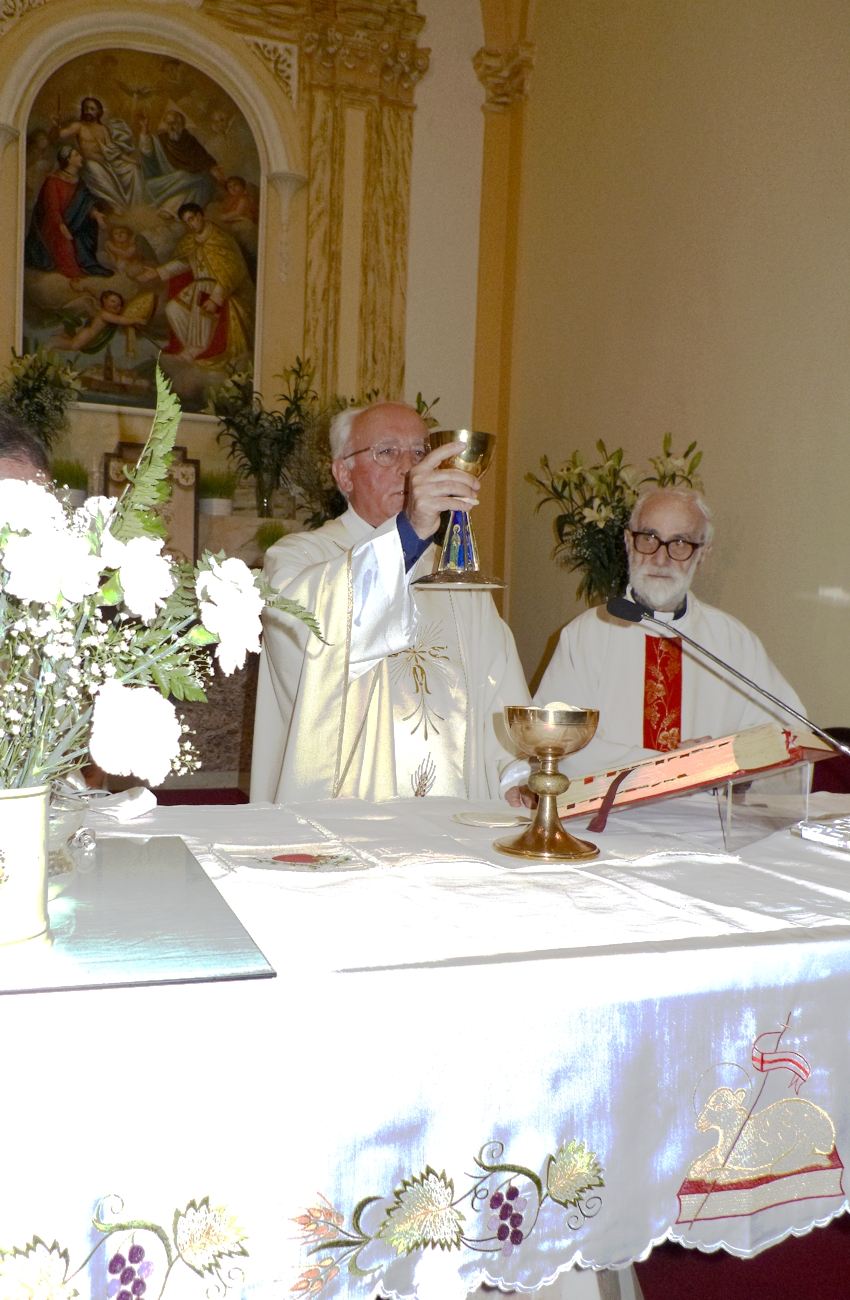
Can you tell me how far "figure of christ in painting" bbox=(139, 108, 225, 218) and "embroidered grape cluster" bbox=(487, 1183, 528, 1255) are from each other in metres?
8.12

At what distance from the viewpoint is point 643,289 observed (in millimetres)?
6762

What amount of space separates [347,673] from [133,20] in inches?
272

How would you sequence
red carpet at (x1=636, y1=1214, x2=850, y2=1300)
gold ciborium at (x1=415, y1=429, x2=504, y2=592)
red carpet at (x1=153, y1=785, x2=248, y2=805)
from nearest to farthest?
red carpet at (x1=636, y1=1214, x2=850, y2=1300) < gold ciborium at (x1=415, y1=429, x2=504, y2=592) < red carpet at (x1=153, y1=785, x2=248, y2=805)

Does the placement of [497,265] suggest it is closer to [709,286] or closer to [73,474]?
[709,286]

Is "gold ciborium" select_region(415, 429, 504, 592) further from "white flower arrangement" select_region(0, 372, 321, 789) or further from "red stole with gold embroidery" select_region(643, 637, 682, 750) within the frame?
"red stole with gold embroidery" select_region(643, 637, 682, 750)

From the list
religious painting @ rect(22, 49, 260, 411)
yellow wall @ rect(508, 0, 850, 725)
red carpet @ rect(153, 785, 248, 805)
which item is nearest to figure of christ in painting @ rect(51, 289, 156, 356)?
religious painting @ rect(22, 49, 260, 411)

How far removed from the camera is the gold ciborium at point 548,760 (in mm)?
1949

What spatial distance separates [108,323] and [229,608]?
293 inches

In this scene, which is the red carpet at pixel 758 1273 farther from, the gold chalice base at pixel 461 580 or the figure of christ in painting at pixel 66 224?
the figure of christ in painting at pixel 66 224

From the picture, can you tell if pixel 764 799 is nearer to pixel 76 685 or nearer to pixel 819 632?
pixel 76 685

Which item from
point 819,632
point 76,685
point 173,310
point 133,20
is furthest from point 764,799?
point 133,20

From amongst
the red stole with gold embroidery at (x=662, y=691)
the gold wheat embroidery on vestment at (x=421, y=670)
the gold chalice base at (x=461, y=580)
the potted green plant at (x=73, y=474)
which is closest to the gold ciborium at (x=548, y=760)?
the gold chalice base at (x=461, y=580)

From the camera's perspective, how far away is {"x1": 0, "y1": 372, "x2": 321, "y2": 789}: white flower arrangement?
4.04ft

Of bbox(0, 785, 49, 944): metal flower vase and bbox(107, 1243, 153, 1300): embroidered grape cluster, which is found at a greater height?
bbox(0, 785, 49, 944): metal flower vase
